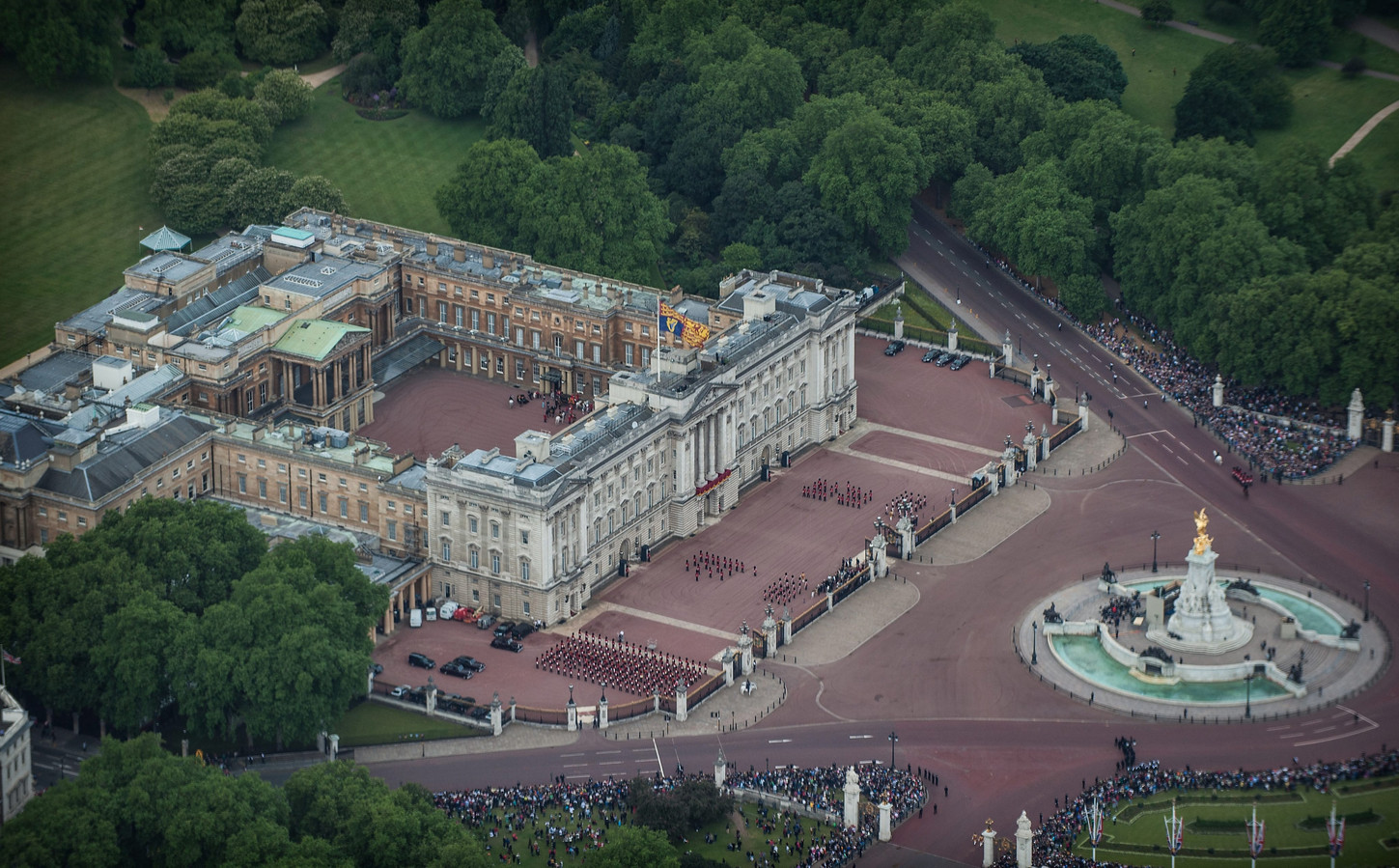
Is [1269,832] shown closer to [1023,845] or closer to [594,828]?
[1023,845]

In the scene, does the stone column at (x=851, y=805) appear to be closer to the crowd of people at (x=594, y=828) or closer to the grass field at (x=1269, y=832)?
the crowd of people at (x=594, y=828)

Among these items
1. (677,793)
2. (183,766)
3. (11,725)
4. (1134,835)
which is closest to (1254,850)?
(1134,835)

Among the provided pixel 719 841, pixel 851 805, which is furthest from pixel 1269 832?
pixel 719 841

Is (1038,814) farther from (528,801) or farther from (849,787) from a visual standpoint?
(528,801)

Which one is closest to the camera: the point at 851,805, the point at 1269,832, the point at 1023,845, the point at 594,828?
the point at 1023,845

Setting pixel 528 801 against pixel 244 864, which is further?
pixel 528 801

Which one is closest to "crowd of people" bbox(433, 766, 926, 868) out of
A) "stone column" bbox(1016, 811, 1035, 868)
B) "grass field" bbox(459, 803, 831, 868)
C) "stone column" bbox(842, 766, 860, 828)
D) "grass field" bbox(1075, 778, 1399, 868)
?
"grass field" bbox(459, 803, 831, 868)

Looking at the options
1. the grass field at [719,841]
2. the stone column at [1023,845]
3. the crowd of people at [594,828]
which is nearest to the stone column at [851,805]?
the crowd of people at [594,828]

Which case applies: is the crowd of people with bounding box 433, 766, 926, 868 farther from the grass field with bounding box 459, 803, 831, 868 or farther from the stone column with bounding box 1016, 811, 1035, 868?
the stone column with bounding box 1016, 811, 1035, 868

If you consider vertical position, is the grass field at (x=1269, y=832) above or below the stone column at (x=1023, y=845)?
below
